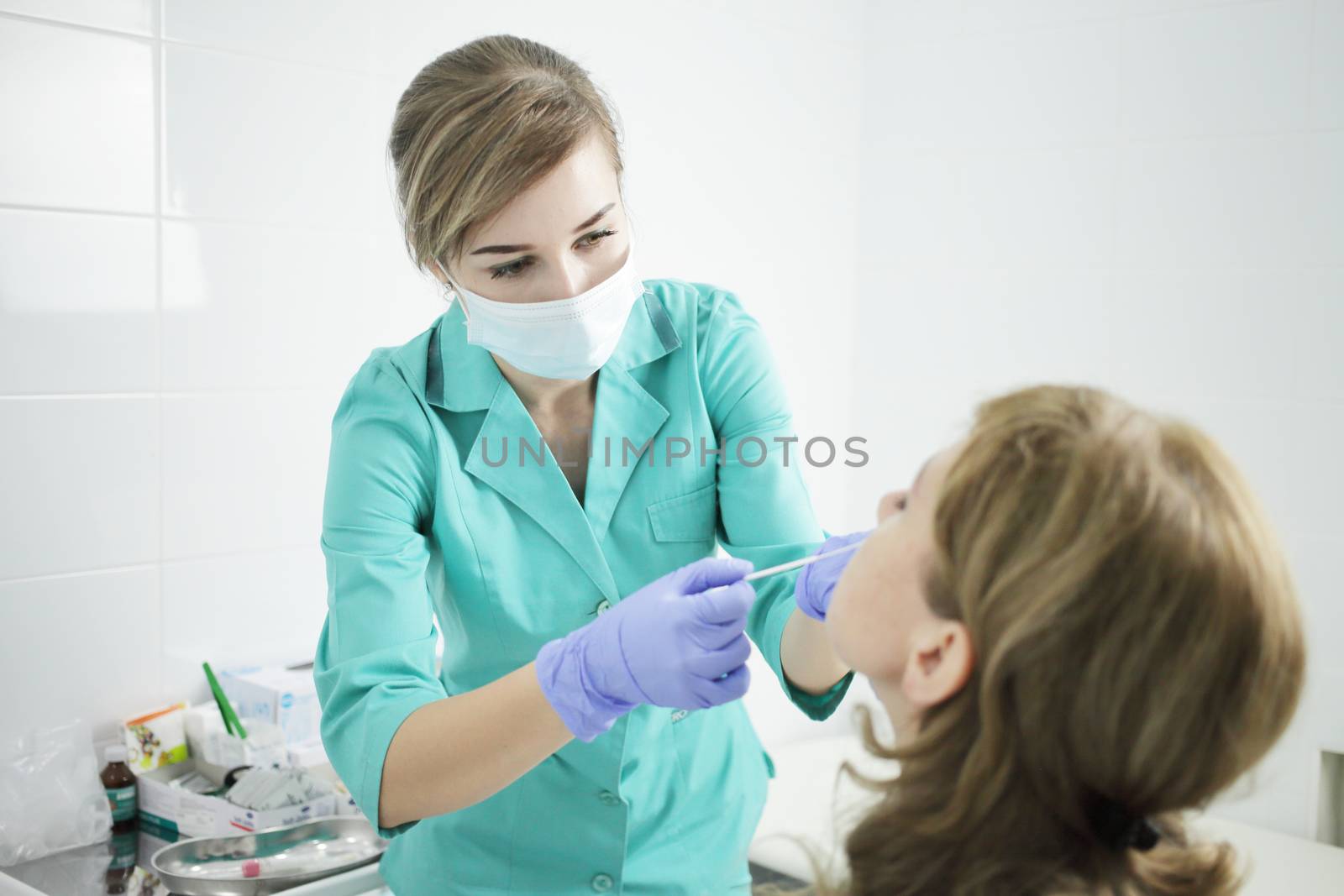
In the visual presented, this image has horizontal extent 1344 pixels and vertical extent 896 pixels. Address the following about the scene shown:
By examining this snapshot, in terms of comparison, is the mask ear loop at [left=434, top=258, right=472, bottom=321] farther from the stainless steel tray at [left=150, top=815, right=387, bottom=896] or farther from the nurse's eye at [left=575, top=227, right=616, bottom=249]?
the stainless steel tray at [left=150, top=815, right=387, bottom=896]

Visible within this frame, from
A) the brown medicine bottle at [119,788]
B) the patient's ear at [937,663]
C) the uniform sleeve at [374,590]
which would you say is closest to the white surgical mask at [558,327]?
the uniform sleeve at [374,590]

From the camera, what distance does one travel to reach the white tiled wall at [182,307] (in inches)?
72.2

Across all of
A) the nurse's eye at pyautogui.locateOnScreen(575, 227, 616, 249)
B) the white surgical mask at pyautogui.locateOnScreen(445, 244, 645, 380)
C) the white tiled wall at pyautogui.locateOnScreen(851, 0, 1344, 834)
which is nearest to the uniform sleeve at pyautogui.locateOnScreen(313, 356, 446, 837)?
the white surgical mask at pyautogui.locateOnScreen(445, 244, 645, 380)

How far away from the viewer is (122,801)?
1.87 m

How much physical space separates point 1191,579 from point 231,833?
1.45 metres

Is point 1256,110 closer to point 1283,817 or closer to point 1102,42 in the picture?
point 1102,42

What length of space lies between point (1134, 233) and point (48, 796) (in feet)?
8.04


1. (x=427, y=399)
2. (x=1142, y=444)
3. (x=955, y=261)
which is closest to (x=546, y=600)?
(x=427, y=399)

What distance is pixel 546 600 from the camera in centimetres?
146

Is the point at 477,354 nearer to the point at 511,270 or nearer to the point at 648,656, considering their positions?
the point at 511,270

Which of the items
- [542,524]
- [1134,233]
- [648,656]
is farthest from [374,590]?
[1134,233]

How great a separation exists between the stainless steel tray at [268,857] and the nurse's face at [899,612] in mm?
928

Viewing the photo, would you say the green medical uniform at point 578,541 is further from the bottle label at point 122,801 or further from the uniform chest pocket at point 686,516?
the bottle label at point 122,801

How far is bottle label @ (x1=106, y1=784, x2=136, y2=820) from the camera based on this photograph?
1857 mm
